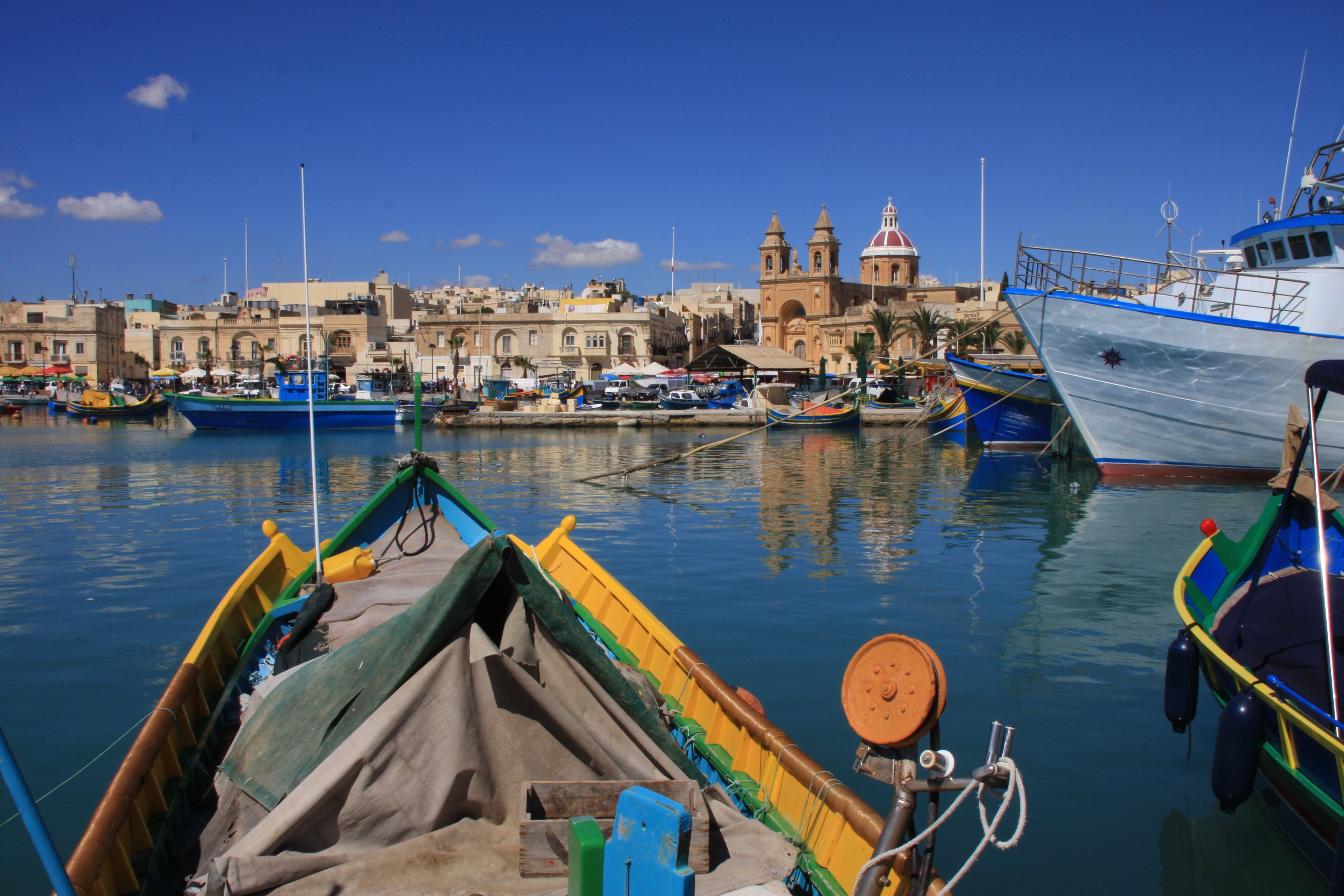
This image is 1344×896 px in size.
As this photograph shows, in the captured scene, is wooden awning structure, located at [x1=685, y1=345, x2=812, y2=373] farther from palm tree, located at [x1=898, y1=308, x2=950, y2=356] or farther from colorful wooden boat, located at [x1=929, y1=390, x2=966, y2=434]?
colorful wooden boat, located at [x1=929, y1=390, x2=966, y2=434]

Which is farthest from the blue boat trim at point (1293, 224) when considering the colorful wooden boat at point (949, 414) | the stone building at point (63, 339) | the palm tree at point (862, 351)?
the stone building at point (63, 339)

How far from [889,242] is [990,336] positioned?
49.3 meters

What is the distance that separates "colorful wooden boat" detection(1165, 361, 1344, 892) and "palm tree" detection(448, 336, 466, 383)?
63.9 meters

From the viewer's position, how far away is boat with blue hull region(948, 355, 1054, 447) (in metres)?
35.3

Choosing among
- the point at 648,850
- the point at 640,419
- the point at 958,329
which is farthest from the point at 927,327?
the point at 648,850

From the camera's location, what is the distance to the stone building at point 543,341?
73.9 meters

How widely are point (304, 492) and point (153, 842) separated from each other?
813 inches

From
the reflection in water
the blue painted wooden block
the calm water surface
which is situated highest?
the blue painted wooden block

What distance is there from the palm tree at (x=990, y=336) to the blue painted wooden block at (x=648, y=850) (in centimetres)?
5762

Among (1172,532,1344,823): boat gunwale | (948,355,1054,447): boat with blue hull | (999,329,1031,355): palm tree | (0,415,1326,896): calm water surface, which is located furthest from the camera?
(999,329,1031,355): palm tree

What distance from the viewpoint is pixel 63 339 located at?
253 feet

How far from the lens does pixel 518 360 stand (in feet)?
242

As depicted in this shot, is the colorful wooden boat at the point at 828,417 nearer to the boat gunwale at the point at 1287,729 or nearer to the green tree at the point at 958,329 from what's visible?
the green tree at the point at 958,329

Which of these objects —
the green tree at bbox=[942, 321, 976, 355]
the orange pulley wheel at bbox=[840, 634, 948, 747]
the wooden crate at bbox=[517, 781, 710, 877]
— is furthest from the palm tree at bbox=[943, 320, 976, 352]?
the orange pulley wheel at bbox=[840, 634, 948, 747]
